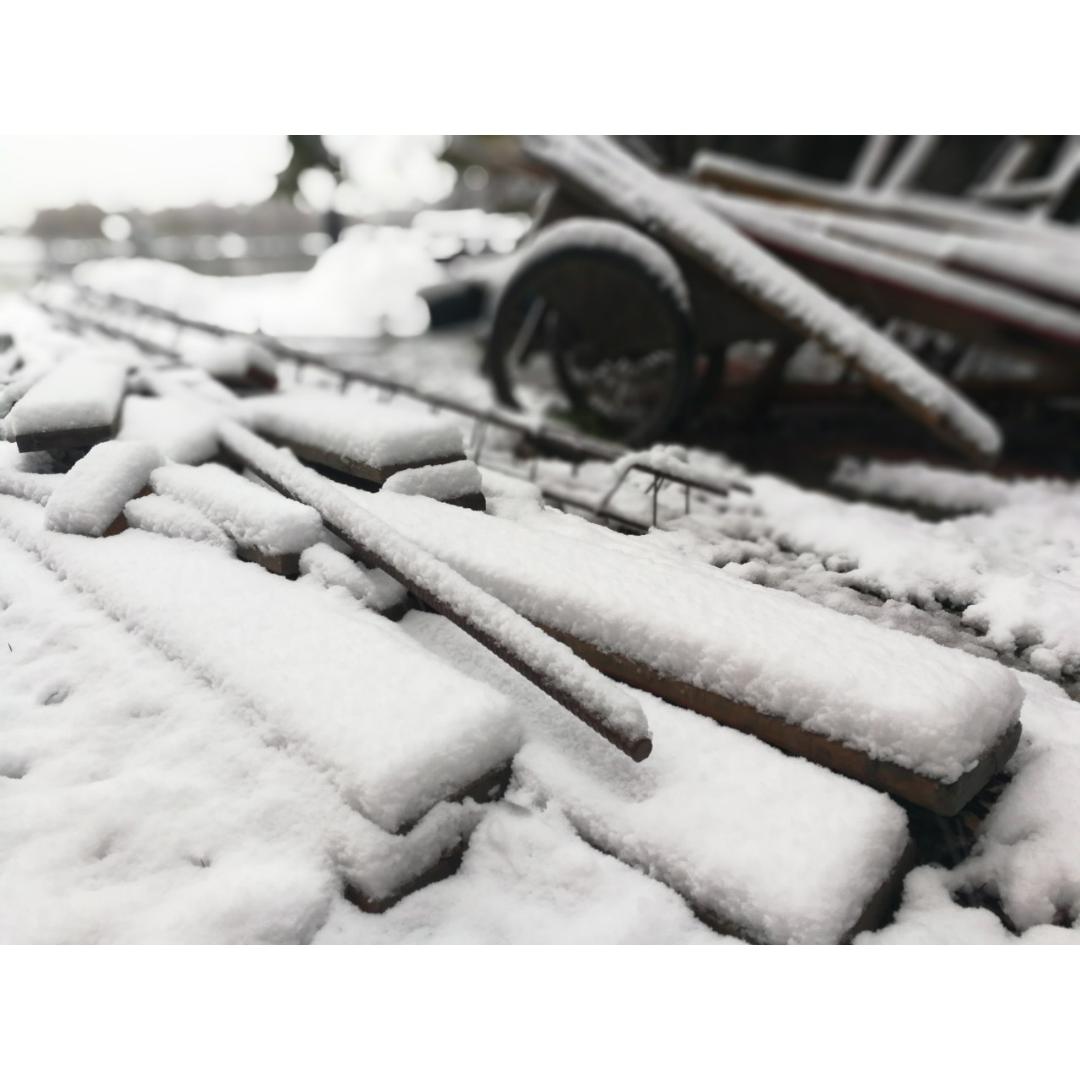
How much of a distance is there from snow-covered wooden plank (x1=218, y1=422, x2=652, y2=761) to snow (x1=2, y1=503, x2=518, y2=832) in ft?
0.36

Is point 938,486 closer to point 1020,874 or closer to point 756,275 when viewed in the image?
point 756,275

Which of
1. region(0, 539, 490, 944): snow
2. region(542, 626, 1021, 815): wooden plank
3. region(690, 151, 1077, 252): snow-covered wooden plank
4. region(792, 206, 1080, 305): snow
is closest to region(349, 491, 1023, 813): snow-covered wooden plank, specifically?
region(542, 626, 1021, 815): wooden plank

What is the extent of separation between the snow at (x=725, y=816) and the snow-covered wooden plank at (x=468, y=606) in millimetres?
134

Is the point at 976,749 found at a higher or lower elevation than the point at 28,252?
higher

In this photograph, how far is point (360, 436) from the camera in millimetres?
2127

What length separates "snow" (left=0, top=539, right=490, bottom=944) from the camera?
121 cm

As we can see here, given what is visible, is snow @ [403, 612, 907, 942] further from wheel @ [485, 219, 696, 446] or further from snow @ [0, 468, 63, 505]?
wheel @ [485, 219, 696, 446]

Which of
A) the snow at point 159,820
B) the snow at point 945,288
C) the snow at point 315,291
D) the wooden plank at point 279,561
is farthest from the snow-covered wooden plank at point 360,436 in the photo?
the snow at point 315,291

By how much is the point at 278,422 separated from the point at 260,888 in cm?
153

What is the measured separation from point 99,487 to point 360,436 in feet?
2.26

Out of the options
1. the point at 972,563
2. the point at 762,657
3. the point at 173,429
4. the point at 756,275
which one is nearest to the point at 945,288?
the point at 756,275

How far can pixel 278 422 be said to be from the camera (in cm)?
236
